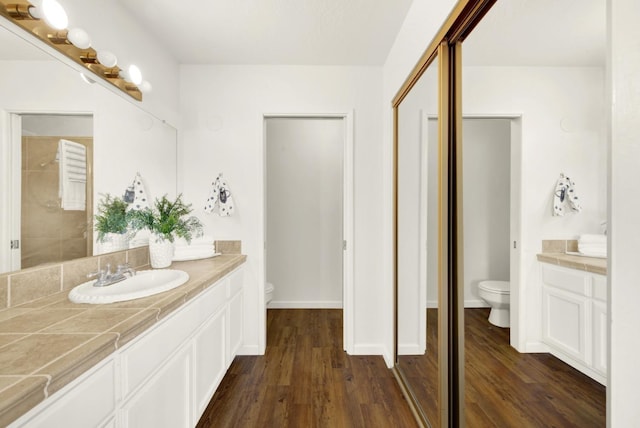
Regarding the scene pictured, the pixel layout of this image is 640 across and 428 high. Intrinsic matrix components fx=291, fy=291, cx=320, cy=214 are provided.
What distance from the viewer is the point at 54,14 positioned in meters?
1.22

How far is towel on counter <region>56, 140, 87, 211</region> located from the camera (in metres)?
1.36

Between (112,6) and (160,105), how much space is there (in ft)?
2.10

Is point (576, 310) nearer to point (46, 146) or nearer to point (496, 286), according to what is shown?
point (496, 286)

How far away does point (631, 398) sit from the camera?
539mm

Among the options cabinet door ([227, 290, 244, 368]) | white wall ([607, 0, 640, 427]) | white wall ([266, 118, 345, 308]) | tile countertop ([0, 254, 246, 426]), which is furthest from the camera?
white wall ([266, 118, 345, 308])

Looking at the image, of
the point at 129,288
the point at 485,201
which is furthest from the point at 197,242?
the point at 485,201

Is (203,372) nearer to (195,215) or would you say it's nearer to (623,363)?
(195,215)

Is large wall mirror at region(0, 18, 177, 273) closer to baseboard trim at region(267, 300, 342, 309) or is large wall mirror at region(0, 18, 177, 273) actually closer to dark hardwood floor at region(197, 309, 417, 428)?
dark hardwood floor at region(197, 309, 417, 428)

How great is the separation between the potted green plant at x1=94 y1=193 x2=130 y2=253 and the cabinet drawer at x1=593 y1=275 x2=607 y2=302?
6.68 ft

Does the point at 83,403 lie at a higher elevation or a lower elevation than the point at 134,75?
lower

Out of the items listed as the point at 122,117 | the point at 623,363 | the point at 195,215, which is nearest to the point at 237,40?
the point at 122,117

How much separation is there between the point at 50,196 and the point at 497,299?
1860 millimetres

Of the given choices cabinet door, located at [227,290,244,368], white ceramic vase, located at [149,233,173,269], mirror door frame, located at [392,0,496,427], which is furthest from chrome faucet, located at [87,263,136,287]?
mirror door frame, located at [392,0,496,427]

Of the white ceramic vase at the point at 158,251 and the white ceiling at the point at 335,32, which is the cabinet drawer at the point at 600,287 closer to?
the white ceiling at the point at 335,32
